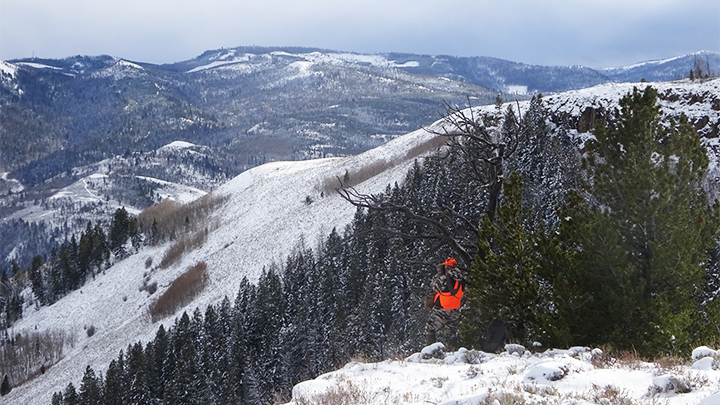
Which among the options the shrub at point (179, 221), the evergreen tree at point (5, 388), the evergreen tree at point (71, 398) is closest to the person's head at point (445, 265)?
the evergreen tree at point (71, 398)

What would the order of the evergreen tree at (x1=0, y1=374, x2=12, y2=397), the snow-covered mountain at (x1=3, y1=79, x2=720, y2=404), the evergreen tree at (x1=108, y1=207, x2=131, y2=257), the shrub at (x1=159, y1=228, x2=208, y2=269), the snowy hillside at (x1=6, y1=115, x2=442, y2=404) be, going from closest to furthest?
the snow-covered mountain at (x1=3, y1=79, x2=720, y2=404)
the snowy hillside at (x1=6, y1=115, x2=442, y2=404)
the evergreen tree at (x1=0, y1=374, x2=12, y2=397)
the shrub at (x1=159, y1=228, x2=208, y2=269)
the evergreen tree at (x1=108, y1=207, x2=131, y2=257)

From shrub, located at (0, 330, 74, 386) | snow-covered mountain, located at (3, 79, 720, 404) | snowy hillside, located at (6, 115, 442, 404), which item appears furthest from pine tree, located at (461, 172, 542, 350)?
shrub, located at (0, 330, 74, 386)

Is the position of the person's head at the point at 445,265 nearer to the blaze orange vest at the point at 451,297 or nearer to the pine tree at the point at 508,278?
the blaze orange vest at the point at 451,297

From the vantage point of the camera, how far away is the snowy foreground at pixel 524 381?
6426mm

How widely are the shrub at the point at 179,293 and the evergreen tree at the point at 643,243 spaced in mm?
71451

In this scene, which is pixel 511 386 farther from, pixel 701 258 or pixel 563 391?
pixel 701 258

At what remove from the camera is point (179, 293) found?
79938 millimetres

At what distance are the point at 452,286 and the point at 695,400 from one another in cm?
679

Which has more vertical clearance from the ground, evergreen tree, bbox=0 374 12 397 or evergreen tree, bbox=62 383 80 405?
evergreen tree, bbox=62 383 80 405

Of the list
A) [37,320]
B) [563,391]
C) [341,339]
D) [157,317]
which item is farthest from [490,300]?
[37,320]

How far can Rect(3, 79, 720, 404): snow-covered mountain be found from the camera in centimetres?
6100

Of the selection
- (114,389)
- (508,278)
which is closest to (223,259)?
(114,389)

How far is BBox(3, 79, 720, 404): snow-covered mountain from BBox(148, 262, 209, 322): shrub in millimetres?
1386

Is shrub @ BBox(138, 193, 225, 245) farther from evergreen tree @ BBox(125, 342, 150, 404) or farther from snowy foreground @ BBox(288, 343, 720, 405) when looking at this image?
snowy foreground @ BBox(288, 343, 720, 405)
